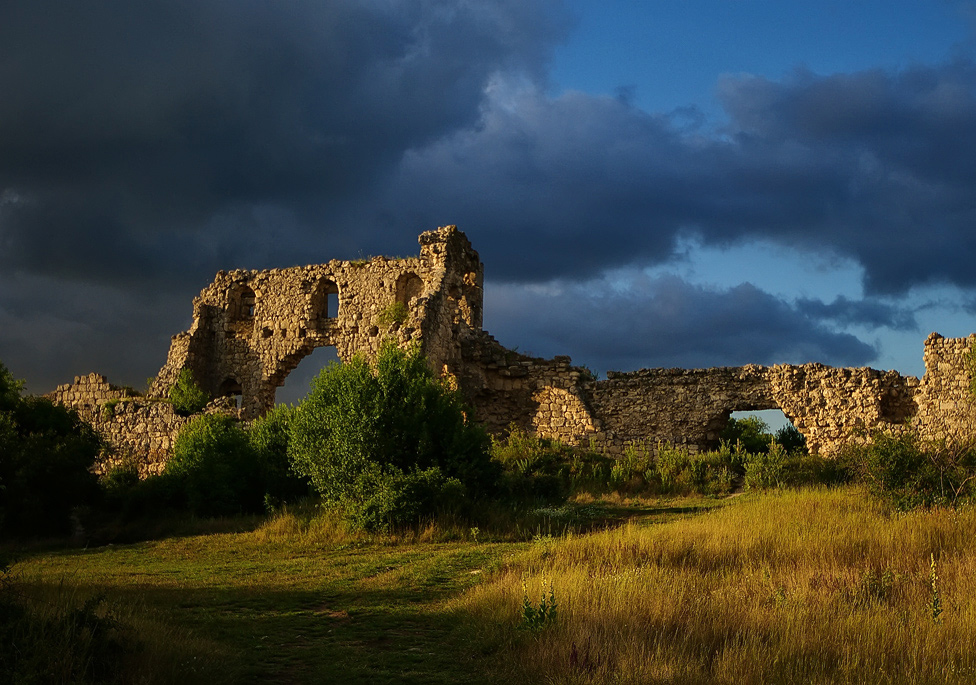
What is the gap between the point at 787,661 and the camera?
640 centimetres

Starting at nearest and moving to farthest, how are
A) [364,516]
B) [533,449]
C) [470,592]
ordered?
[470,592] < [364,516] < [533,449]

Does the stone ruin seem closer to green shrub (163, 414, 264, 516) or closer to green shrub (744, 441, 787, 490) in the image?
green shrub (744, 441, 787, 490)

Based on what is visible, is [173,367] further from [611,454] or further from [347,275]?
[611,454]

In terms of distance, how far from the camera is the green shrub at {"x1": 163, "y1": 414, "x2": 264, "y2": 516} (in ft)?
Answer: 56.3

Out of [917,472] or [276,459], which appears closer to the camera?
[917,472]

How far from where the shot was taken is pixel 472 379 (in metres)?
23.2

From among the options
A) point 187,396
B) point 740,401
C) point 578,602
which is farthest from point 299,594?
point 187,396

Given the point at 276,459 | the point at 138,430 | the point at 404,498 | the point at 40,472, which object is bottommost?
the point at 404,498

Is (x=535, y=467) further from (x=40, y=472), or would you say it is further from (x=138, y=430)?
(x=138, y=430)

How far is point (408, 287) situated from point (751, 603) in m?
19.7

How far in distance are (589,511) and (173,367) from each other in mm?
17658

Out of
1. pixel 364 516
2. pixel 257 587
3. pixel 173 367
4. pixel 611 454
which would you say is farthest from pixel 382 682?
pixel 173 367

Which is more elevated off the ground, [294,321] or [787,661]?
[294,321]

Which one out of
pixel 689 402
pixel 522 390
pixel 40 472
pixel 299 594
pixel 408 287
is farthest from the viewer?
pixel 408 287
